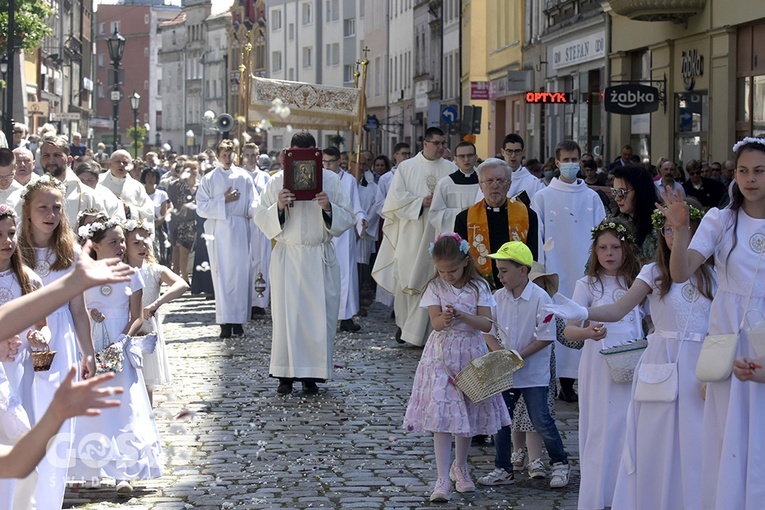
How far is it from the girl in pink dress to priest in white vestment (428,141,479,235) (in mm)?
4735

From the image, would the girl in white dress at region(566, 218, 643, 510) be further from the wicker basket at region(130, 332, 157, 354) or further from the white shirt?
the wicker basket at region(130, 332, 157, 354)

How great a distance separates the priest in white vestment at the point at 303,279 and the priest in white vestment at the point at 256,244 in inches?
174

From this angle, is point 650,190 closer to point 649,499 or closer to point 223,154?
point 649,499

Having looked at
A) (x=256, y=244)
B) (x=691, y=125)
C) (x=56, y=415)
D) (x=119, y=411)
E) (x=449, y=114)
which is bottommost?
(x=119, y=411)

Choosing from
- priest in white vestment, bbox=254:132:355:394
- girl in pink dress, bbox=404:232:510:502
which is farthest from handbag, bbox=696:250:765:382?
priest in white vestment, bbox=254:132:355:394

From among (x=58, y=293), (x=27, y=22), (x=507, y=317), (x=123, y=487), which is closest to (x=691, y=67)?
(x=27, y=22)

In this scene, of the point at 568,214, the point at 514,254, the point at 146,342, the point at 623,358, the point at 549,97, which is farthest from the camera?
the point at 549,97

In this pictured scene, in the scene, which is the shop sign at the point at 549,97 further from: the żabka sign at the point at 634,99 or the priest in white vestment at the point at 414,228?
the priest in white vestment at the point at 414,228

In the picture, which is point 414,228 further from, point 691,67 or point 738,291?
point 691,67

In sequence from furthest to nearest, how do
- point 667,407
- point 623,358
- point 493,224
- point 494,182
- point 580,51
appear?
point 580,51, point 493,224, point 494,182, point 623,358, point 667,407

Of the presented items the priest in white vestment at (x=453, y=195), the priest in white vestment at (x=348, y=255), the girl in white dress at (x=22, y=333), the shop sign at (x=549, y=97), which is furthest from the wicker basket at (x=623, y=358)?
the shop sign at (x=549, y=97)

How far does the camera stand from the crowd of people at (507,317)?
6.02m

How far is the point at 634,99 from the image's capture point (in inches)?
891

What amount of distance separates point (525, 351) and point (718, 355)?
88.4 inches
